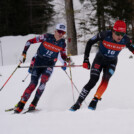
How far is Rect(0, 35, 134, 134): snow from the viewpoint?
288 centimetres

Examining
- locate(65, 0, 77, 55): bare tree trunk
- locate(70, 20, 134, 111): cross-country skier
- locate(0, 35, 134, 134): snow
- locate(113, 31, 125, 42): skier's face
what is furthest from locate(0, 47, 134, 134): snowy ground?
locate(65, 0, 77, 55): bare tree trunk

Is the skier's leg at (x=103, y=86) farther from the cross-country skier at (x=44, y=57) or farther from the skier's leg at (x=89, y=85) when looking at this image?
the cross-country skier at (x=44, y=57)

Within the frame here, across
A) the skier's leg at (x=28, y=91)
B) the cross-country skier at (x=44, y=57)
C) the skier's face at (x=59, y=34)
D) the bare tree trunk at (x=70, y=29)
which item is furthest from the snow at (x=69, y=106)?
the bare tree trunk at (x=70, y=29)

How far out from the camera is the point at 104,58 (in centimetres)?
452

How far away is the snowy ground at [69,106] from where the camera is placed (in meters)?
2.88

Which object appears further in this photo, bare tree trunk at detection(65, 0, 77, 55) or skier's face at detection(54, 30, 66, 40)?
bare tree trunk at detection(65, 0, 77, 55)

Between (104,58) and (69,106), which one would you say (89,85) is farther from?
(69,106)

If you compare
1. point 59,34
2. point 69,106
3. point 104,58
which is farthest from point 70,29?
point 104,58

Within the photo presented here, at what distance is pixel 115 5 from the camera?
14.0 meters

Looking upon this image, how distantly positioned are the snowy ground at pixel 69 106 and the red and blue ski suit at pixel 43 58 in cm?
59

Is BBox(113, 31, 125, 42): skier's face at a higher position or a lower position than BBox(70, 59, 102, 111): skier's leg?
higher

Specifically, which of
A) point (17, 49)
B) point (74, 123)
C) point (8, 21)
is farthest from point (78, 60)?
point (8, 21)

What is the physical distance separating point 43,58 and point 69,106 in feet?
4.99

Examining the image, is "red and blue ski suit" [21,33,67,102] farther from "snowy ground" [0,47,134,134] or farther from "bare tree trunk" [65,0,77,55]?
"bare tree trunk" [65,0,77,55]
